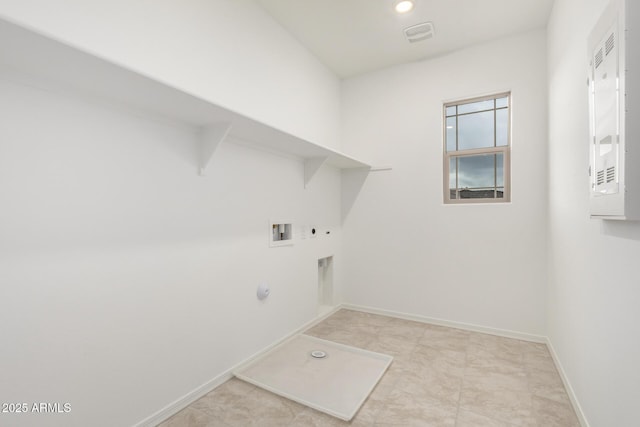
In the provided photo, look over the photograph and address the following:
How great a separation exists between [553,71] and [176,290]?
3.52 meters

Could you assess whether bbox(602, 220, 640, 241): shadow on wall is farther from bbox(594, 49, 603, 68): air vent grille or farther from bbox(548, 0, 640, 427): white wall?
bbox(594, 49, 603, 68): air vent grille

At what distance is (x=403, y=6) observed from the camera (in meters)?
2.64

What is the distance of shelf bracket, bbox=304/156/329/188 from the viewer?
3.17 metres

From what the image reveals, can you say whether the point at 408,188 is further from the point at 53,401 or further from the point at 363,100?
the point at 53,401

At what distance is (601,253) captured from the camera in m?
1.52

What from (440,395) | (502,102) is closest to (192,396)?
(440,395)

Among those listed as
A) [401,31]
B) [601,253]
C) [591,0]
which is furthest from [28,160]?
[401,31]

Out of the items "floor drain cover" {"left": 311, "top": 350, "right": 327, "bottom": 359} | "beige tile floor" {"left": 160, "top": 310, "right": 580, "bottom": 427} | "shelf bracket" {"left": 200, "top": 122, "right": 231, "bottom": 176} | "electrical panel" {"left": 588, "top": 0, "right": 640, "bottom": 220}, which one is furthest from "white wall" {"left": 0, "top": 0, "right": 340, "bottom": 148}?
"floor drain cover" {"left": 311, "top": 350, "right": 327, "bottom": 359}

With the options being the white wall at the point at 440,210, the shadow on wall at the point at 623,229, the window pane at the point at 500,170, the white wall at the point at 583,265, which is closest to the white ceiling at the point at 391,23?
the white wall at the point at 440,210

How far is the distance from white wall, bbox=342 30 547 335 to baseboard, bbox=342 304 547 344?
0.05 m

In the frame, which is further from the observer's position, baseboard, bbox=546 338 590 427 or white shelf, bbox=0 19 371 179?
baseboard, bbox=546 338 590 427

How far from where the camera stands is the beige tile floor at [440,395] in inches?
72.6

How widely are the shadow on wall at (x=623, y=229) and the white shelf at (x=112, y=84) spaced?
1960 mm

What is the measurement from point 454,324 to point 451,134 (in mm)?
2179
